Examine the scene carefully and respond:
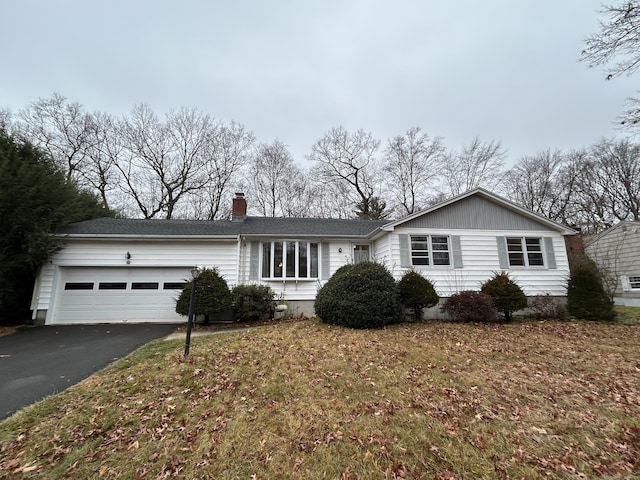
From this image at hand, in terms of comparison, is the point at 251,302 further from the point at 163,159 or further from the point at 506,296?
the point at 163,159

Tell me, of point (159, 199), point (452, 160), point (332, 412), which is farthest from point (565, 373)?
point (159, 199)

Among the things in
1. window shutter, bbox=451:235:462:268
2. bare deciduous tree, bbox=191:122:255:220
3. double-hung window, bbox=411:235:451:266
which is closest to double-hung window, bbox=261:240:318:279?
double-hung window, bbox=411:235:451:266

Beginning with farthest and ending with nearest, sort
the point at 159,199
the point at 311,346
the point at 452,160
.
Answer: the point at 452,160 → the point at 159,199 → the point at 311,346

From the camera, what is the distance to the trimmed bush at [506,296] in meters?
10.2

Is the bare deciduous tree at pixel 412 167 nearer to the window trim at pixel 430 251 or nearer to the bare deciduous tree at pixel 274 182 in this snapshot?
the bare deciduous tree at pixel 274 182

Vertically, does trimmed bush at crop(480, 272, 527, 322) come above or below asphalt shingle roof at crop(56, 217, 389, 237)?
below

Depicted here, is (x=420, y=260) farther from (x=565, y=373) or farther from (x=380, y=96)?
(x=380, y=96)

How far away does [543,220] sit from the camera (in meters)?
12.0

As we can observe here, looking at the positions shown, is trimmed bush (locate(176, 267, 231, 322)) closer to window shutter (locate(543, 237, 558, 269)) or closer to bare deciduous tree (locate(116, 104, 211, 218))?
window shutter (locate(543, 237, 558, 269))

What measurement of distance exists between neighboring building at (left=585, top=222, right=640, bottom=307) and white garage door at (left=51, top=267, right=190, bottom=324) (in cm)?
1963

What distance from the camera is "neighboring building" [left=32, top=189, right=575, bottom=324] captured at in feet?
36.4

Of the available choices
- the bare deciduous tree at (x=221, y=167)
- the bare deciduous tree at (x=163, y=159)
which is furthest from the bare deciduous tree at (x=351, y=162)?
the bare deciduous tree at (x=163, y=159)

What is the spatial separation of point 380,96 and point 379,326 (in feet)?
45.4

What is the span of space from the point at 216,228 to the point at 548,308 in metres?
13.7
